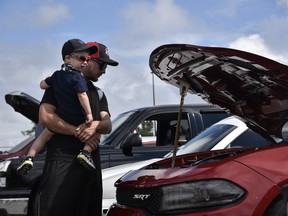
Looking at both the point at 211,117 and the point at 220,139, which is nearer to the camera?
the point at 220,139

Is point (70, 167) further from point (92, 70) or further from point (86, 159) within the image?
point (92, 70)

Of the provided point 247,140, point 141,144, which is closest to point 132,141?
point 141,144

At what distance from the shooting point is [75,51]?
399 cm

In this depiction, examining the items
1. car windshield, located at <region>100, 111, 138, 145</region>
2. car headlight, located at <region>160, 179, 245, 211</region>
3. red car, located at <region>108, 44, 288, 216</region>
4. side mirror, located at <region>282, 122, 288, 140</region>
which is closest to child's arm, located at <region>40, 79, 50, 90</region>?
red car, located at <region>108, 44, 288, 216</region>

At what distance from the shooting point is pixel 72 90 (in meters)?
3.88

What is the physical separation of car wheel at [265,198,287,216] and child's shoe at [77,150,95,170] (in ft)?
4.44

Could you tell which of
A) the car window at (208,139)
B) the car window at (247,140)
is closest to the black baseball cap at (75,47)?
the car window at (208,139)

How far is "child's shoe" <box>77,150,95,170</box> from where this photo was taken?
378 centimetres

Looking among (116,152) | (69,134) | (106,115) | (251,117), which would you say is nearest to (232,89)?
(251,117)

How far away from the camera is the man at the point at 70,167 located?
3.79 meters

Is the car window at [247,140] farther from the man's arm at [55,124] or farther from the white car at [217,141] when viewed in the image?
the man's arm at [55,124]

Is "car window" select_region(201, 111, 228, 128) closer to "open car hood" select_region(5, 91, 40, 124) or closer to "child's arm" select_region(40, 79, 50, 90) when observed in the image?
"open car hood" select_region(5, 91, 40, 124)

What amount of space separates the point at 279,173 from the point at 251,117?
5.08ft

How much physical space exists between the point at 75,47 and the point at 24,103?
113 inches
